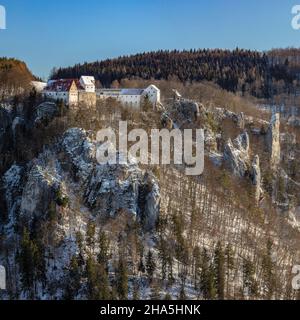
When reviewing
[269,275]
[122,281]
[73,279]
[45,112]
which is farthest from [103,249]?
[45,112]

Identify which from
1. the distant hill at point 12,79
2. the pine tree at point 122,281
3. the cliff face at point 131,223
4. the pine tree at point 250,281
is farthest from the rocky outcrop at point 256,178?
the distant hill at point 12,79

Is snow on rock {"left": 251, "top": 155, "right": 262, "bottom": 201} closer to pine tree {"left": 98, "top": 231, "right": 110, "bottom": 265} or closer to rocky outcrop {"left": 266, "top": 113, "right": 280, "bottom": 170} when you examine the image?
rocky outcrop {"left": 266, "top": 113, "right": 280, "bottom": 170}

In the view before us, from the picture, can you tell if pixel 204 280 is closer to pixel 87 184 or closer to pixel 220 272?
pixel 220 272

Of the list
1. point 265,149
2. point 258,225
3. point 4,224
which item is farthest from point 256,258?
point 265,149

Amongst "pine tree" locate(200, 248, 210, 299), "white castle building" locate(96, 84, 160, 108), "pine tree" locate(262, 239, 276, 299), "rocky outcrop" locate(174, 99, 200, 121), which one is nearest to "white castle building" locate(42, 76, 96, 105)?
"white castle building" locate(96, 84, 160, 108)

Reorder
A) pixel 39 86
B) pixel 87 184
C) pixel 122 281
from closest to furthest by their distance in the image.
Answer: pixel 122 281 < pixel 87 184 < pixel 39 86

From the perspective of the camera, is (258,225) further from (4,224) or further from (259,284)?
(4,224)
